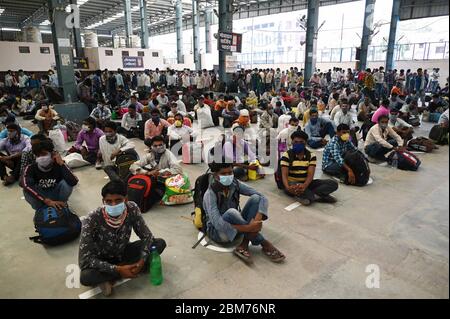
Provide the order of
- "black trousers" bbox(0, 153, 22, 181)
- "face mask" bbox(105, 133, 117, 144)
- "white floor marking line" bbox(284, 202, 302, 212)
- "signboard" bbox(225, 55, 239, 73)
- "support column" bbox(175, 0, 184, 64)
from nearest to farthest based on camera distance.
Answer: "white floor marking line" bbox(284, 202, 302, 212), "black trousers" bbox(0, 153, 22, 181), "face mask" bbox(105, 133, 117, 144), "signboard" bbox(225, 55, 239, 73), "support column" bbox(175, 0, 184, 64)

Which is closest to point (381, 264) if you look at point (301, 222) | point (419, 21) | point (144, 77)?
point (301, 222)

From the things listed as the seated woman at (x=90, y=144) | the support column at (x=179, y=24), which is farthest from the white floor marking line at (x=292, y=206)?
the support column at (x=179, y=24)

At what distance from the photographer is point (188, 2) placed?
91.4 ft

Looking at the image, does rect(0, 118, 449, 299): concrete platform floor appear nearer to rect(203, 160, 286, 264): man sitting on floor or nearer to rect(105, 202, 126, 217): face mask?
rect(203, 160, 286, 264): man sitting on floor

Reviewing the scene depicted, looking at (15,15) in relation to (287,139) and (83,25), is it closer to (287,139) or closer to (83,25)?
(83,25)

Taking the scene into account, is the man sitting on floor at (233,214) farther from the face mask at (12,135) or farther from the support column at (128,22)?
the support column at (128,22)

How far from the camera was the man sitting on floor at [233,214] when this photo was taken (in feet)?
10.8

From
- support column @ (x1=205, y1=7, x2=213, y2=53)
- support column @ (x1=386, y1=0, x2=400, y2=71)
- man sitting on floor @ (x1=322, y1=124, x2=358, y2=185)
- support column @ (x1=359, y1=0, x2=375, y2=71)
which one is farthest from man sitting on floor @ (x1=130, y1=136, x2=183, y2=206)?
support column @ (x1=205, y1=7, x2=213, y2=53)

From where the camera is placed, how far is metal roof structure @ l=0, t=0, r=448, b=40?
2016 centimetres

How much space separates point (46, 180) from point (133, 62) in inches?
789

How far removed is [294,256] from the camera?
342 cm

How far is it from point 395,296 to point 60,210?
3546 millimetres

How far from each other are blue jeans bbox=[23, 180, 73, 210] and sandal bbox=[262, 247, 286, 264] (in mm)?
2643

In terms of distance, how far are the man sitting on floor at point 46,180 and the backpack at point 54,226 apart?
101 mm
